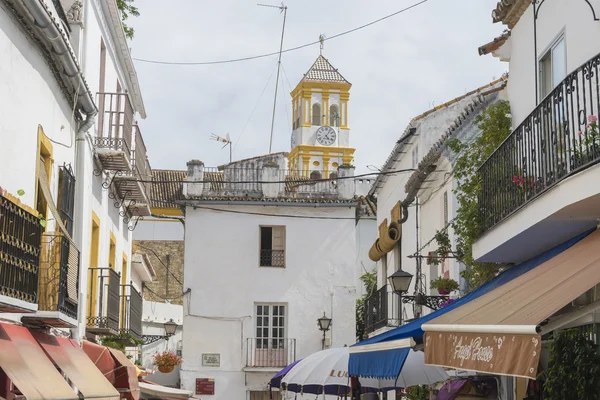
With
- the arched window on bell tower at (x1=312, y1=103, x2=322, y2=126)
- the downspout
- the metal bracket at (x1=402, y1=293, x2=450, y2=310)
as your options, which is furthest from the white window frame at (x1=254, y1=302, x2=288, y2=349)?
the arched window on bell tower at (x1=312, y1=103, x2=322, y2=126)

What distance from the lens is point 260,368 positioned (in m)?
31.0

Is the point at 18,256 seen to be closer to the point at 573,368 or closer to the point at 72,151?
the point at 573,368

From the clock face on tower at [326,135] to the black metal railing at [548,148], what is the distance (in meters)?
61.7

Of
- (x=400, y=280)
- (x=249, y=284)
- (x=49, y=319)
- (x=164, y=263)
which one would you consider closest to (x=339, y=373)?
(x=400, y=280)

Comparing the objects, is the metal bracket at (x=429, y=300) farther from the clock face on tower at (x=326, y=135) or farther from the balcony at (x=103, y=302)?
the clock face on tower at (x=326, y=135)

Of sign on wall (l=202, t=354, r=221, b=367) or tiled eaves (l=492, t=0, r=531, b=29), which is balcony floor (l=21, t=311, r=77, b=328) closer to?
tiled eaves (l=492, t=0, r=531, b=29)

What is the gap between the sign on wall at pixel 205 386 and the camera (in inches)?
1222

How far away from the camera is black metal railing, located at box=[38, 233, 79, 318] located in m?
11.7

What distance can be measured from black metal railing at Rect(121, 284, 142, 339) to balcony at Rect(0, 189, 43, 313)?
412 inches

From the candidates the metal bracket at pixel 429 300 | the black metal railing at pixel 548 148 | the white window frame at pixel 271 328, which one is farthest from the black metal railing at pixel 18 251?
the white window frame at pixel 271 328

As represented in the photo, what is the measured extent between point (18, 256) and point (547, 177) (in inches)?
208

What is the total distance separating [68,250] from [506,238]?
525 centimetres

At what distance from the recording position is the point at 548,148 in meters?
10.4

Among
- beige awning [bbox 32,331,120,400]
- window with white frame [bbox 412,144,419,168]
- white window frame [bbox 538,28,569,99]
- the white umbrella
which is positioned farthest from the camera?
window with white frame [bbox 412,144,419,168]
